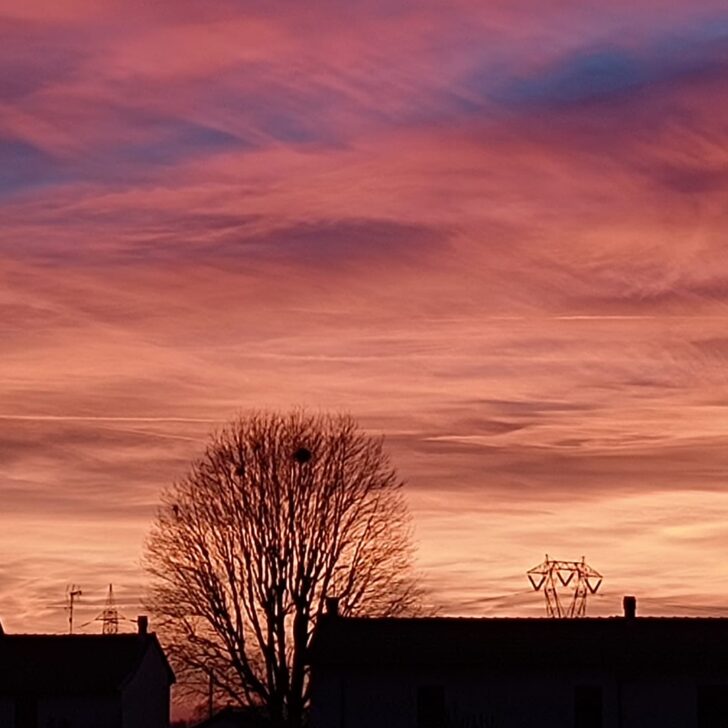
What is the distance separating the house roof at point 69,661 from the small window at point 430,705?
62.5 feet

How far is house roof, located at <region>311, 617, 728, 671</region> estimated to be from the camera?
190 feet

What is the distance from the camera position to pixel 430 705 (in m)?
58.0

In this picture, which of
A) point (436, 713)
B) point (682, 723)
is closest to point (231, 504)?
point (436, 713)

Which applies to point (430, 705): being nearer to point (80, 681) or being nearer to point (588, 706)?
point (588, 706)

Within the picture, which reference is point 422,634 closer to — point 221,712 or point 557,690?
point 557,690

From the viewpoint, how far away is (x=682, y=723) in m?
56.4

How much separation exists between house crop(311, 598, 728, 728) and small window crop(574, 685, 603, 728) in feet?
0.10

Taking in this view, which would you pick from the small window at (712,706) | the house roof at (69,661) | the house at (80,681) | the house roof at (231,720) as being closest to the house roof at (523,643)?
the small window at (712,706)

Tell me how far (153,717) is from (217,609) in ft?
48.1

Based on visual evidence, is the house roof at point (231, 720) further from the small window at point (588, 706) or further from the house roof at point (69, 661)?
the small window at point (588, 706)

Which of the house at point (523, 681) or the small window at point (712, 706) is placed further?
the house at point (523, 681)

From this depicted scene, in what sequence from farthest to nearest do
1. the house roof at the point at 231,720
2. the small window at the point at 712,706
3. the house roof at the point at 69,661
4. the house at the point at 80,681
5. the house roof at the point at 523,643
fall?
the house roof at the point at 69,661
the house at the point at 80,681
the house roof at the point at 231,720
the house roof at the point at 523,643
the small window at the point at 712,706

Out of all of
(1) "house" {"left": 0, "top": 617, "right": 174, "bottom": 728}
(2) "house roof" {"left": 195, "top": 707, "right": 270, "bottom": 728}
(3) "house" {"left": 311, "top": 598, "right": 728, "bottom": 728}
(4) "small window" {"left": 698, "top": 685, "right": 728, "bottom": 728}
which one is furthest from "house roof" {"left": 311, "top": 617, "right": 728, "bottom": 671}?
(1) "house" {"left": 0, "top": 617, "right": 174, "bottom": 728}

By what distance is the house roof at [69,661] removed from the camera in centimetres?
7369
